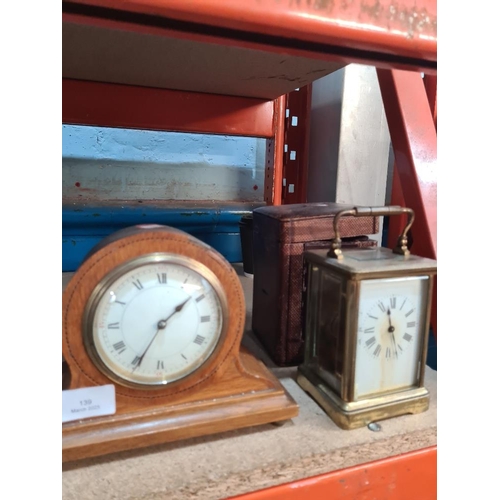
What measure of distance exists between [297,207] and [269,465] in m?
0.44

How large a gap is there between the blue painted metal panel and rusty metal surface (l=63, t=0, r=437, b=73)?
94 centimetres

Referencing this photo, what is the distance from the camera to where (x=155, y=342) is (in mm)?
516

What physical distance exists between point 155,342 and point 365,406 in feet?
0.98

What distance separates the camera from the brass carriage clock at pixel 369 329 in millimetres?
567

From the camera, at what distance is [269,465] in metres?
0.49

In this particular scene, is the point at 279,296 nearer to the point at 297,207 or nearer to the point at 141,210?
the point at 297,207

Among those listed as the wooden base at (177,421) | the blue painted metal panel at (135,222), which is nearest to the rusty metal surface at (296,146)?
the blue painted metal panel at (135,222)

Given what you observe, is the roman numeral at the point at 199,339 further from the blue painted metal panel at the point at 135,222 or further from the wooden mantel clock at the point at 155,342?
the blue painted metal panel at the point at 135,222

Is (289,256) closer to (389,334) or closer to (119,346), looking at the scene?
(389,334)

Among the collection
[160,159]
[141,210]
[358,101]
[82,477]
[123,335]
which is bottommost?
[82,477]

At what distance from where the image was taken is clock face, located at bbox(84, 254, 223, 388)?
19.5 inches

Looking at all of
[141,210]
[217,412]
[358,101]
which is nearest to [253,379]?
[217,412]

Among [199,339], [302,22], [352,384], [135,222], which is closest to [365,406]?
[352,384]

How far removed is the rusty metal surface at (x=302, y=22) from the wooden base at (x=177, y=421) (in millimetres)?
422
